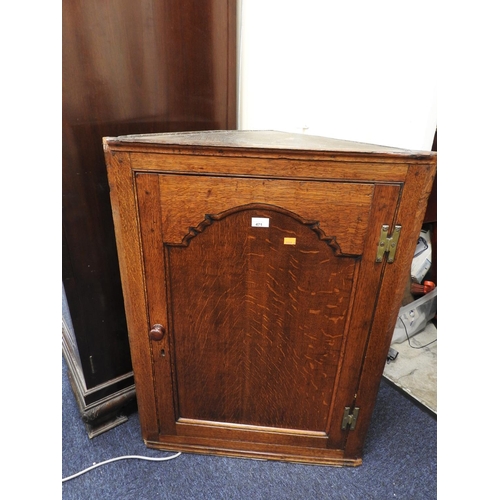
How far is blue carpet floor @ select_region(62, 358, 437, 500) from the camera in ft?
3.36

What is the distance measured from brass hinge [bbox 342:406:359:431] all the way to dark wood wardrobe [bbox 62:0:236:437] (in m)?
0.79

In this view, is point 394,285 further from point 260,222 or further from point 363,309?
point 260,222

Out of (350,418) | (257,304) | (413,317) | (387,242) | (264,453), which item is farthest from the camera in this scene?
(413,317)

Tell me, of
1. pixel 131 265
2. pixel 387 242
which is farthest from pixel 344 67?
pixel 131 265

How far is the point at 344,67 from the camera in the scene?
1.18 m

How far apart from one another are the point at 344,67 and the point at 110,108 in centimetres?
84

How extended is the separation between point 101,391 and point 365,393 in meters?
0.92

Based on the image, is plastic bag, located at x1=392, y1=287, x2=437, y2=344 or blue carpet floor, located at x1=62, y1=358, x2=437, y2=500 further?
plastic bag, located at x1=392, y1=287, x2=437, y2=344

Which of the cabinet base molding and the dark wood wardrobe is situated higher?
the dark wood wardrobe

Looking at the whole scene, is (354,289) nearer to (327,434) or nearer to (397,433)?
(327,434)

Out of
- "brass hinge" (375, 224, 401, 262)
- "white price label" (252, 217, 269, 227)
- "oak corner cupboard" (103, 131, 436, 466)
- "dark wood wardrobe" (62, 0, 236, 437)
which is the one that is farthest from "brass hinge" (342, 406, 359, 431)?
"dark wood wardrobe" (62, 0, 236, 437)

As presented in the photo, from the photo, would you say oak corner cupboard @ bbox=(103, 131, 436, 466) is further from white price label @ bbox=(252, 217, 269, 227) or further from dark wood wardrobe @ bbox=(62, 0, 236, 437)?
dark wood wardrobe @ bbox=(62, 0, 236, 437)

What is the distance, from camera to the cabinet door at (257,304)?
0.73 metres

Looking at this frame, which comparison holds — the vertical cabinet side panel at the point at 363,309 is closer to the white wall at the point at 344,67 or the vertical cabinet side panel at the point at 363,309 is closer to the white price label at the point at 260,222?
the white price label at the point at 260,222
